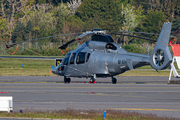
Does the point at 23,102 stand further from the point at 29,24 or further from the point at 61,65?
the point at 29,24

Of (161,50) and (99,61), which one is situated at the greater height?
(161,50)

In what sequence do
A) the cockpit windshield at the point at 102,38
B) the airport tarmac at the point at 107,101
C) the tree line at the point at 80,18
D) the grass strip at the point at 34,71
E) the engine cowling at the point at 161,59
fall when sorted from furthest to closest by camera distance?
the tree line at the point at 80,18, the grass strip at the point at 34,71, the cockpit windshield at the point at 102,38, the engine cowling at the point at 161,59, the airport tarmac at the point at 107,101

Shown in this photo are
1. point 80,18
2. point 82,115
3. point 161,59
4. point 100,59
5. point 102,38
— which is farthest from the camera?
point 80,18

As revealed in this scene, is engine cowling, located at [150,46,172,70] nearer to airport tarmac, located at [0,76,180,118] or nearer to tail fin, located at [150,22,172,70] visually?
tail fin, located at [150,22,172,70]

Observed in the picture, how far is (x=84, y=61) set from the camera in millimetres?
26688

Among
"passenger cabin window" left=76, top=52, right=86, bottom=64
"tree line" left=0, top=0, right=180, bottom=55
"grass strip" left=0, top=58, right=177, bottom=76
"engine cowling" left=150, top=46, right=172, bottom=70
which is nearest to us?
"engine cowling" left=150, top=46, right=172, bottom=70

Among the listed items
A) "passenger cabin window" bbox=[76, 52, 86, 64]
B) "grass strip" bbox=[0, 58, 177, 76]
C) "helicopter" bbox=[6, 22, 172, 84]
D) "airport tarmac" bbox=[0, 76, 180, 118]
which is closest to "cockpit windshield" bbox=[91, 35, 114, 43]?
"helicopter" bbox=[6, 22, 172, 84]

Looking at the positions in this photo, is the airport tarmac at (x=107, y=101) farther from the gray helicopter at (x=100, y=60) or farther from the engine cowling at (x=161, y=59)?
the gray helicopter at (x=100, y=60)

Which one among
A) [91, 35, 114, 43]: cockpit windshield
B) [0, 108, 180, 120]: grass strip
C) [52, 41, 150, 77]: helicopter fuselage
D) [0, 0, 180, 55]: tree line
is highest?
[0, 0, 180, 55]: tree line

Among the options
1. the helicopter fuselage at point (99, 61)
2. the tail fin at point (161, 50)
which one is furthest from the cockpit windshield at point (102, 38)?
the tail fin at point (161, 50)

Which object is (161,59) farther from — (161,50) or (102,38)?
(102,38)

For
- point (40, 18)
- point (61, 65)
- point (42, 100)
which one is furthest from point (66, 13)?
point (42, 100)

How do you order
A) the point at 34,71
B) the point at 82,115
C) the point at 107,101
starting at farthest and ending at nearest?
the point at 34,71 < the point at 107,101 < the point at 82,115

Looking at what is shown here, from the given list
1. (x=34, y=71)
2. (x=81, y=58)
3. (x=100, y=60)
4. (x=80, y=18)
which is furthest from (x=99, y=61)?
(x=80, y=18)
